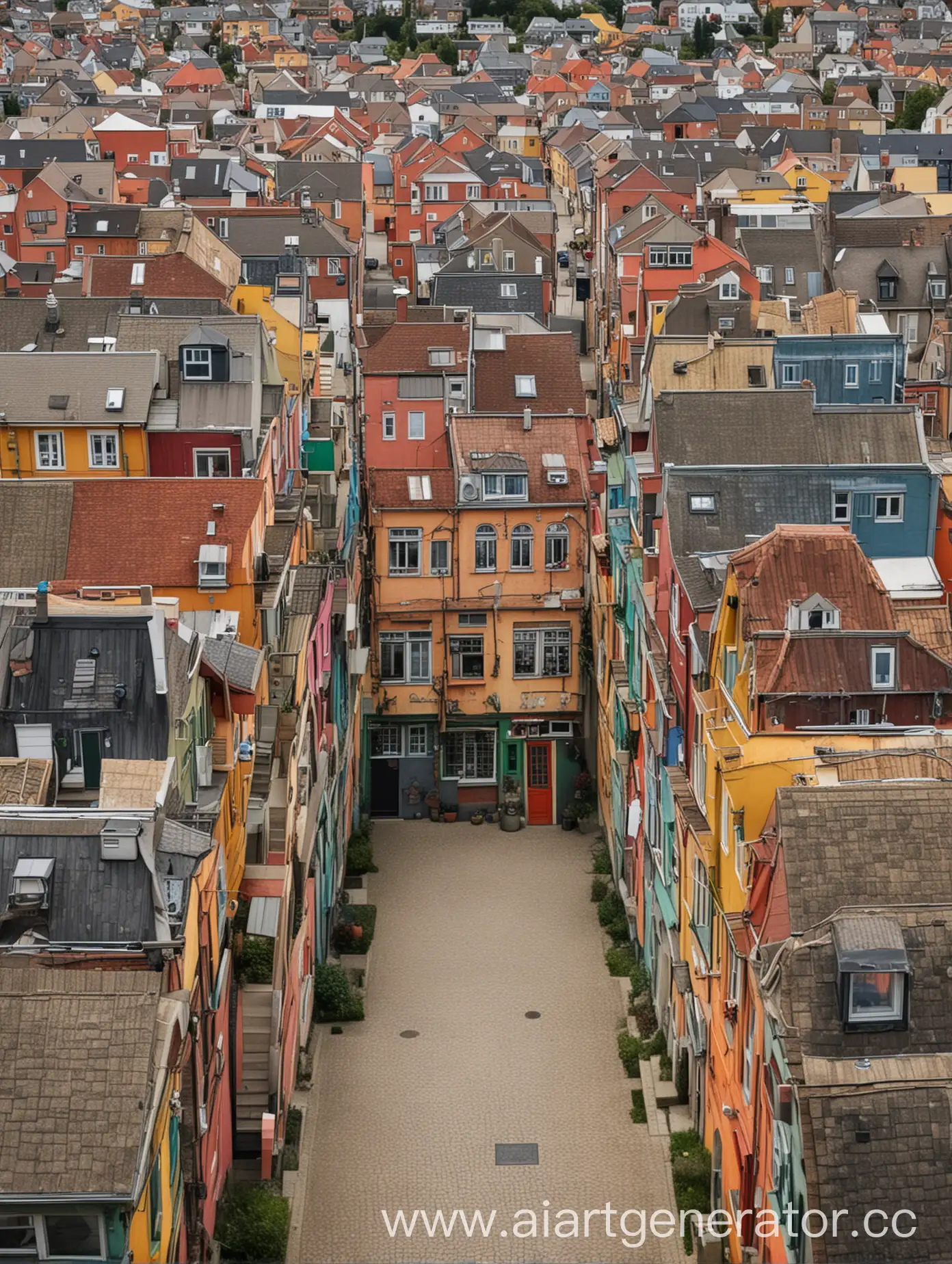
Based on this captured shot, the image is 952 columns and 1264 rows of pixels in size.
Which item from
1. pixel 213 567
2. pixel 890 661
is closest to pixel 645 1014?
pixel 890 661

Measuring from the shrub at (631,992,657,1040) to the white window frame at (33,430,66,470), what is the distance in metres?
22.6

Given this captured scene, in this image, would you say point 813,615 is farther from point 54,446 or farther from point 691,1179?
point 54,446

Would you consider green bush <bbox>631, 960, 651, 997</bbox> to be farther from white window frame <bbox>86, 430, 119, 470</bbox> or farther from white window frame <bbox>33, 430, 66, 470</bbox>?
white window frame <bbox>33, 430, 66, 470</bbox>

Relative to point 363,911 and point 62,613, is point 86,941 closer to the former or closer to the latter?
point 62,613

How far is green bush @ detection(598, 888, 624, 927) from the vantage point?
5434 centimetres

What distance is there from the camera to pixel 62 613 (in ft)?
123

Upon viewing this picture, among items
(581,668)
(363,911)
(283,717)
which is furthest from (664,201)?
(283,717)

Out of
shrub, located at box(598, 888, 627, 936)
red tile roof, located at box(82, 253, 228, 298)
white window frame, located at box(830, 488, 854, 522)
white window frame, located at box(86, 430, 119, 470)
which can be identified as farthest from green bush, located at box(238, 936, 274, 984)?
red tile roof, located at box(82, 253, 228, 298)

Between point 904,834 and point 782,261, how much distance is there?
69646mm

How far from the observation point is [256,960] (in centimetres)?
3806

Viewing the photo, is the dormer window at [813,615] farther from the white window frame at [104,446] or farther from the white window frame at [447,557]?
the white window frame at [104,446]

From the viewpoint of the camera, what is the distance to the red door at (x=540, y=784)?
62.5 metres

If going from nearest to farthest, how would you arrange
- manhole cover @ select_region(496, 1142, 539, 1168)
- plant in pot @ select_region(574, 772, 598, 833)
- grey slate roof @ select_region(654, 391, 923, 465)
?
manhole cover @ select_region(496, 1142, 539, 1168) → grey slate roof @ select_region(654, 391, 923, 465) → plant in pot @ select_region(574, 772, 598, 833)

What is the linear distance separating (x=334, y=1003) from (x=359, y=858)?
9.64m
